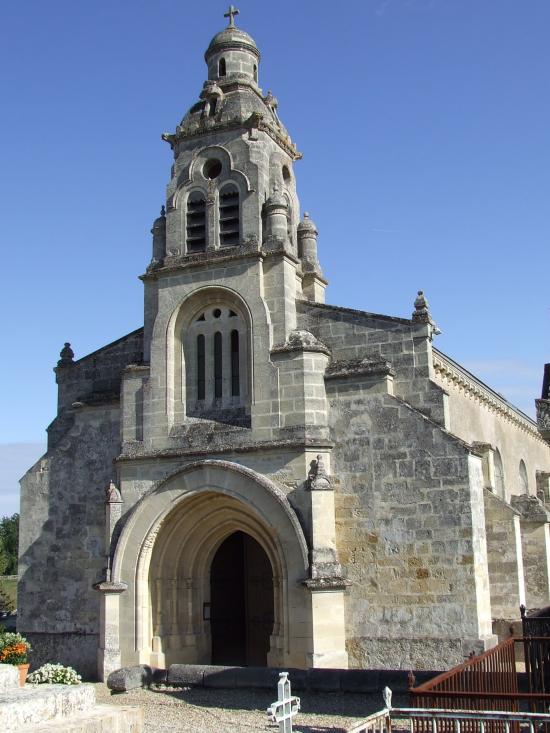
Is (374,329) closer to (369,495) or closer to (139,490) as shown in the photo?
(369,495)

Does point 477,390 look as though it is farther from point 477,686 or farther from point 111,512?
point 477,686

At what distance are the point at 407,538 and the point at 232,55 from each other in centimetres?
1255

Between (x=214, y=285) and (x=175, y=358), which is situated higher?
(x=214, y=285)

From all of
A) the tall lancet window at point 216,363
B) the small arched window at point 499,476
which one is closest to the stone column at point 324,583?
the tall lancet window at point 216,363

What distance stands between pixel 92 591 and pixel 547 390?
12.9m

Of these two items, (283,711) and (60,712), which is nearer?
(60,712)

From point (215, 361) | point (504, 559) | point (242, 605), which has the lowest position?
point (242, 605)

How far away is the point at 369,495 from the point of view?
18266 millimetres

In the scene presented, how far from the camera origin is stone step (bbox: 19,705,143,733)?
9086mm

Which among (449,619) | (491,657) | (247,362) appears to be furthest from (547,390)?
(247,362)

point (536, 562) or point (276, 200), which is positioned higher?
point (276, 200)

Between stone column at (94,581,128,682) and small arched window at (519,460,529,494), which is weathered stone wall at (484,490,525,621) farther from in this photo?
small arched window at (519,460,529,494)

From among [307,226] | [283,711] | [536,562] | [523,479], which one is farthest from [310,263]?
[283,711]

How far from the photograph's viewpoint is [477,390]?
24.0 meters
